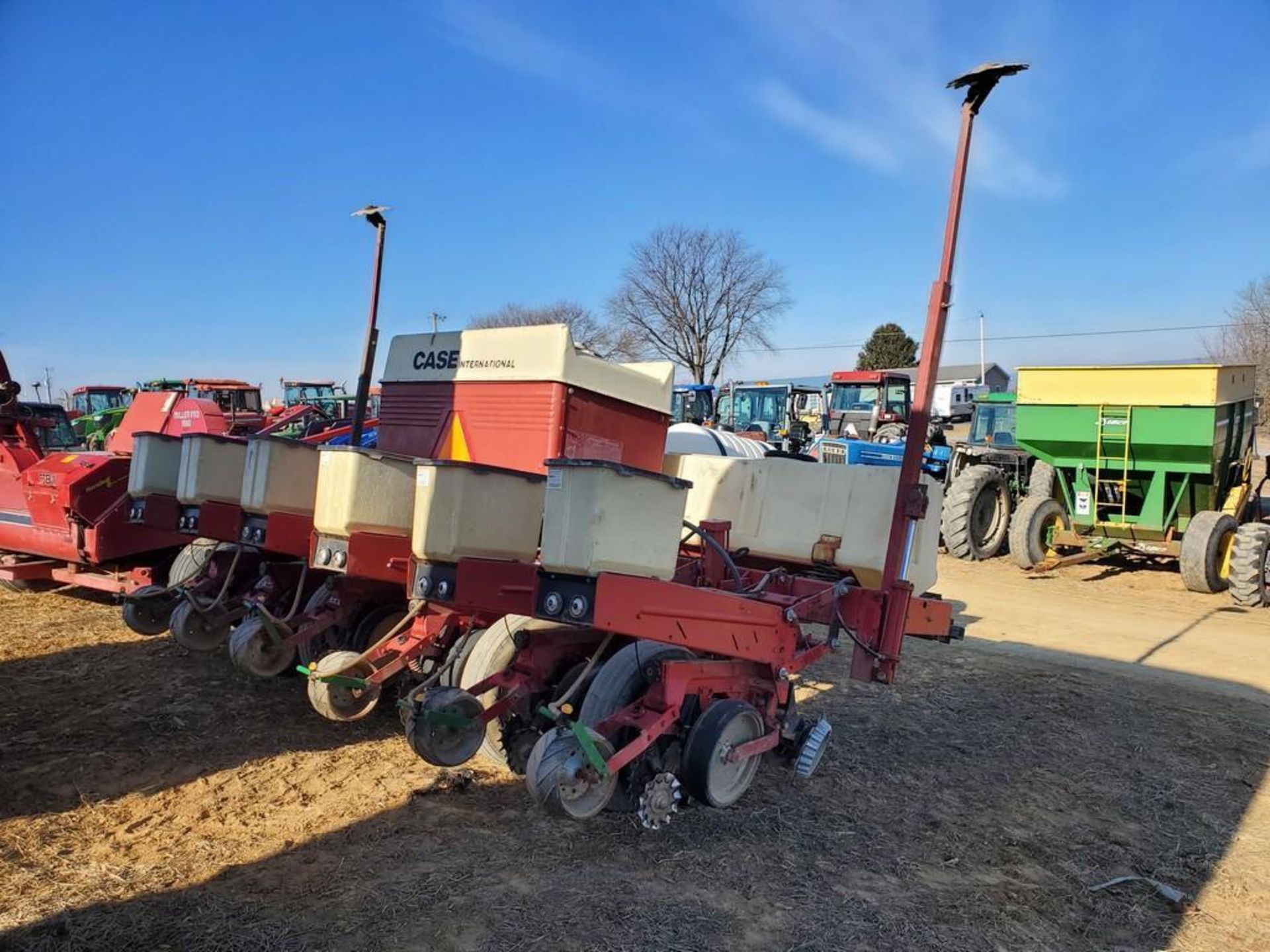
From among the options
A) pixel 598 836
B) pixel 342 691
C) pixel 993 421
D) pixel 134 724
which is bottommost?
pixel 134 724

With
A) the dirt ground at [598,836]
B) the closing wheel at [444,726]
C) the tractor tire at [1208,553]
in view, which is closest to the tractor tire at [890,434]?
the tractor tire at [1208,553]

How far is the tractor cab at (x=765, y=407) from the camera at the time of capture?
21.5 m

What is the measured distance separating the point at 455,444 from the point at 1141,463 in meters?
9.17

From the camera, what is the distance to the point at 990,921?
3.01 metres

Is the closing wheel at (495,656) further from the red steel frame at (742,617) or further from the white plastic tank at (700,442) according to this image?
the white plastic tank at (700,442)

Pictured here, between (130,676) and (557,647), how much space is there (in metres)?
3.18

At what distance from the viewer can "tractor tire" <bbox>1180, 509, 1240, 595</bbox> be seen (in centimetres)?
992

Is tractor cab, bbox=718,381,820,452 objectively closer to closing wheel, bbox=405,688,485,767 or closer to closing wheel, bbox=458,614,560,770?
closing wheel, bbox=458,614,560,770

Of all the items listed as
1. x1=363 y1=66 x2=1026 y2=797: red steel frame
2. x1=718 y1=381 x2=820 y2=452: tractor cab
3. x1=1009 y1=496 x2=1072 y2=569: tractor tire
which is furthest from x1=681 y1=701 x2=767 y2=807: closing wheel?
x1=718 y1=381 x2=820 y2=452: tractor cab

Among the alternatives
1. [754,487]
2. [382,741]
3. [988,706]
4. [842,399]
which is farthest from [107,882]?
[842,399]

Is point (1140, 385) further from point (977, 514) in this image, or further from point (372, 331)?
point (372, 331)

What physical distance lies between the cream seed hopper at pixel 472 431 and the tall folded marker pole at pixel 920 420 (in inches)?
60.5

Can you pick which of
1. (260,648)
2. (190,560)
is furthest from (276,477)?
(190,560)

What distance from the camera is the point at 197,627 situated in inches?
179
